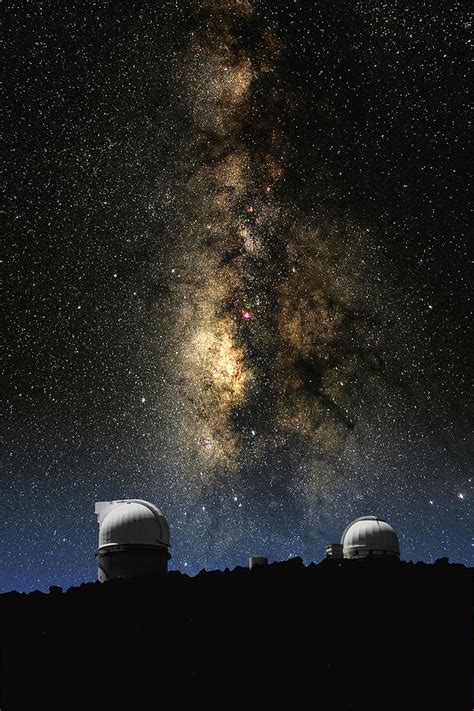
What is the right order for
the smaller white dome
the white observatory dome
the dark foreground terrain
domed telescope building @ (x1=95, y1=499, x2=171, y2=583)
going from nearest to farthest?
the dark foreground terrain < domed telescope building @ (x1=95, y1=499, x2=171, y2=583) < the smaller white dome < the white observatory dome

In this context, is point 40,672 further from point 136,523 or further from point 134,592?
point 136,523

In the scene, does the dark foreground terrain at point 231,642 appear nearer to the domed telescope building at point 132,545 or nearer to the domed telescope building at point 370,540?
the domed telescope building at point 132,545

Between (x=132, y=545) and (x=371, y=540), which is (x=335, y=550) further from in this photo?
(x=132, y=545)

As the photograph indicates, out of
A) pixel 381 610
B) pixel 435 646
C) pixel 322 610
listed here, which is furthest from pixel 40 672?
pixel 435 646

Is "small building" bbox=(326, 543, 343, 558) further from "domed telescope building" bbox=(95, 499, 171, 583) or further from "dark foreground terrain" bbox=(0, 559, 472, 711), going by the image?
"dark foreground terrain" bbox=(0, 559, 472, 711)

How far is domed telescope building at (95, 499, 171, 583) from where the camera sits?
1526cm

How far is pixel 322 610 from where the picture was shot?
12.1 meters

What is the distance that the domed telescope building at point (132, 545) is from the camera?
1526cm

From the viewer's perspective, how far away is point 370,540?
1773 centimetres

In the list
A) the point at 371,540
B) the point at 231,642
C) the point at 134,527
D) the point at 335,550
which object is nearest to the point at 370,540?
the point at 371,540

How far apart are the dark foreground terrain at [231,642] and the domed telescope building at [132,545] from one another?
304 cm

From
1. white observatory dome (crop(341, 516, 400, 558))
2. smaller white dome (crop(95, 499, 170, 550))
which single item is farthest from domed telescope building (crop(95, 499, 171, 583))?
white observatory dome (crop(341, 516, 400, 558))

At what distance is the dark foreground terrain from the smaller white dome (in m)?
3.12

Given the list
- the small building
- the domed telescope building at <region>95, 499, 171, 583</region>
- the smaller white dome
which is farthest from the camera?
the small building
